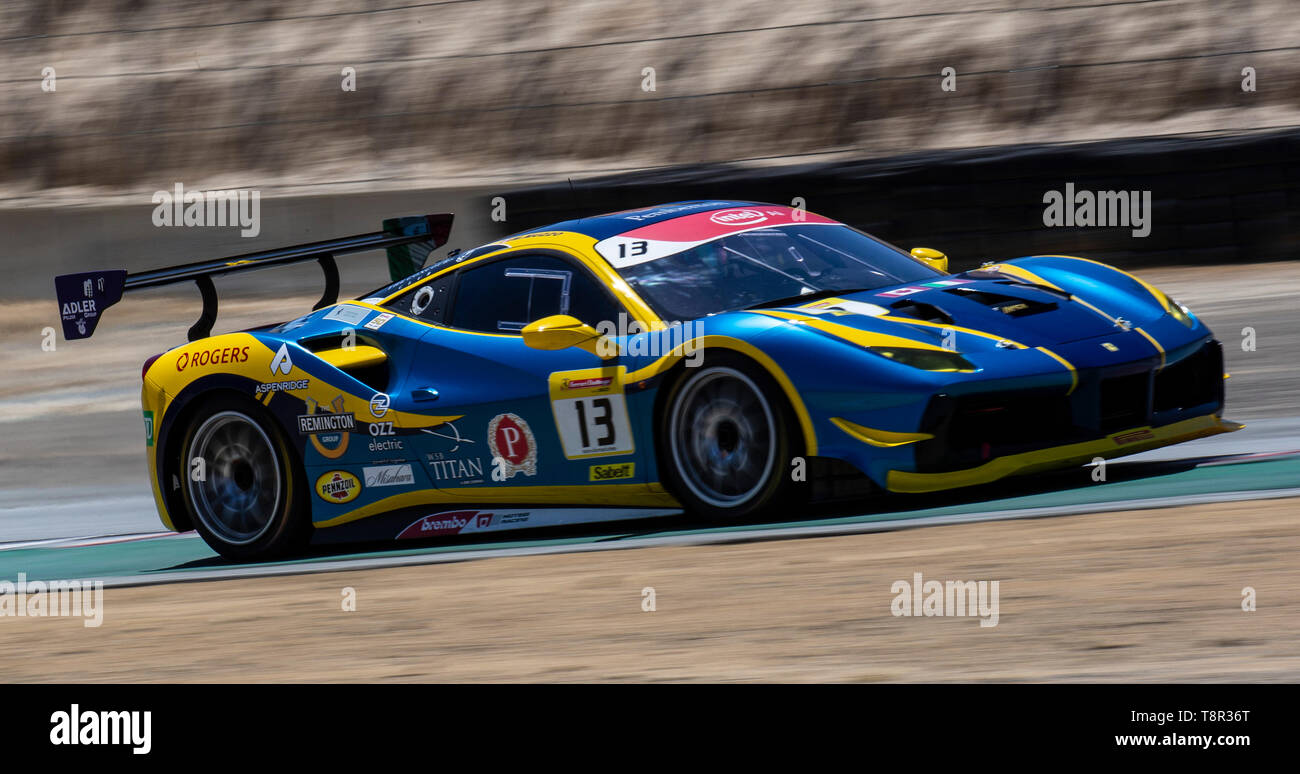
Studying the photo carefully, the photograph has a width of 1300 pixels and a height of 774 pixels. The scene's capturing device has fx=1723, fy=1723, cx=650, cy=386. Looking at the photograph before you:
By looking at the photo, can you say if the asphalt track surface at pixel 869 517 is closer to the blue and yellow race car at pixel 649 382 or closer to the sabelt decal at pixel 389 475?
the blue and yellow race car at pixel 649 382

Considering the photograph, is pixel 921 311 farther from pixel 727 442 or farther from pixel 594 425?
pixel 594 425

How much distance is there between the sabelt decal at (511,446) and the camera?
6.54 meters

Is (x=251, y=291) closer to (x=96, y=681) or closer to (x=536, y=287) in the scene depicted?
(x=536, y=287)

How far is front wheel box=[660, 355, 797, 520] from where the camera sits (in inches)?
233

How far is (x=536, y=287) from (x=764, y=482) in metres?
1.39

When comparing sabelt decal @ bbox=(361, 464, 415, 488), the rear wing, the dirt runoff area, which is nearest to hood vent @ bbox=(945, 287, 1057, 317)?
the dirt runoff area

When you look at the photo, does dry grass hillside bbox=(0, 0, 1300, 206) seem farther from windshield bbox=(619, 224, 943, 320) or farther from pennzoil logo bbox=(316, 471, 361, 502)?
pennzoil logo bbox=(316, 471, 361, 502)

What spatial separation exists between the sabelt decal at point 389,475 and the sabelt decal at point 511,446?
1.49ft
